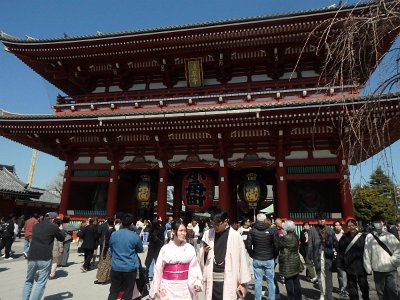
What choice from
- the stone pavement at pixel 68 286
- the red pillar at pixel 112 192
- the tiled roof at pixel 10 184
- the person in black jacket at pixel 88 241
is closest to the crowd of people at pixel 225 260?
the stone pavement at pixel 68 286

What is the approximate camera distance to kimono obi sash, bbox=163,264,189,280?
141 inches

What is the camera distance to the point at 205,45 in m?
13.7

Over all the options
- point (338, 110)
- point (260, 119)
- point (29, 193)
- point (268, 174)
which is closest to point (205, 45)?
point (260, 119)

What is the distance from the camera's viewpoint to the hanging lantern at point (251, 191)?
45.3 feet

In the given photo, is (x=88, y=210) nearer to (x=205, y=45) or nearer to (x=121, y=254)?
(x=205, y=45)

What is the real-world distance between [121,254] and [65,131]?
11027mm

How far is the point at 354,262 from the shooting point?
17.9ft

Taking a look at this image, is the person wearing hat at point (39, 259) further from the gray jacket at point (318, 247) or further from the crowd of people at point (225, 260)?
the gray jacket at point (318, 247)

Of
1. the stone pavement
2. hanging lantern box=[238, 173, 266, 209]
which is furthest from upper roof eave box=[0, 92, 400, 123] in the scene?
the stone pavement

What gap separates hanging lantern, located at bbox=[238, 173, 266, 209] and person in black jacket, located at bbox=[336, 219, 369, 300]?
26.1ft

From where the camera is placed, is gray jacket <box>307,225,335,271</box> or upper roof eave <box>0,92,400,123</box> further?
upper roof eave <box>0,92,400,123</box>

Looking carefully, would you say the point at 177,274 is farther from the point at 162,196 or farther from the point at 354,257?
the point at 162,196

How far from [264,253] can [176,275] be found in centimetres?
251

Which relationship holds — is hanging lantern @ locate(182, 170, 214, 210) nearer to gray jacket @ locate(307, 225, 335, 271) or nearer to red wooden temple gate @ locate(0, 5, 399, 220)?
red wooden temple gate @ locate(0, 5, 399, 220)
